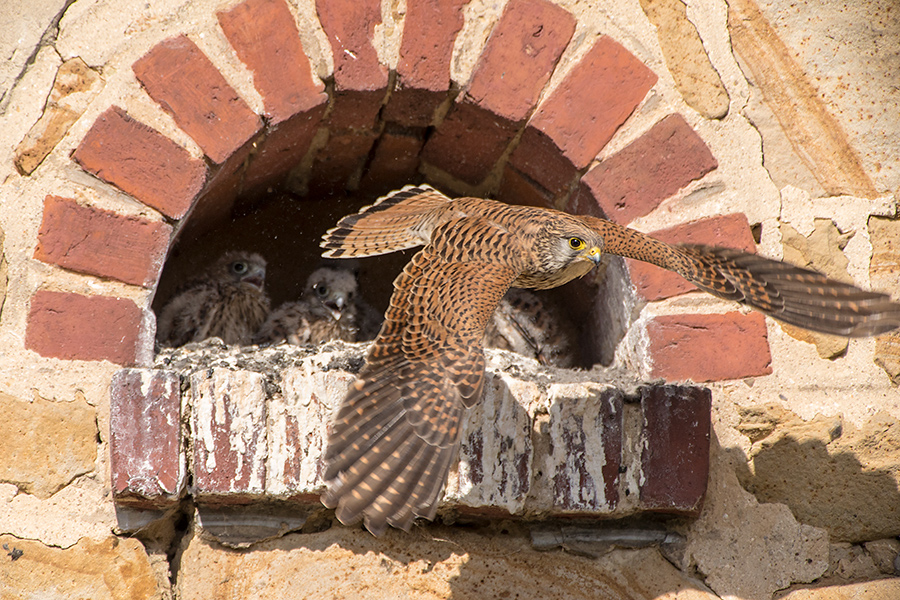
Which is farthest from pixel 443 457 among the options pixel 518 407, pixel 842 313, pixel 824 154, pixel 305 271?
pixel 305 271

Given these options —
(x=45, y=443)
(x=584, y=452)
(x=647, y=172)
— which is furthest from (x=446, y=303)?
(x=45, y=443)

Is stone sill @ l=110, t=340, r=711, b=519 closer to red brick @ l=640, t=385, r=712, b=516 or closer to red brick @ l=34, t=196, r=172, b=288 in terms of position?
red brick @ l=640, t=385, r=712, b=516

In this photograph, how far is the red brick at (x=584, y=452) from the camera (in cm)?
219

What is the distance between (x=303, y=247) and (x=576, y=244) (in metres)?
1.70

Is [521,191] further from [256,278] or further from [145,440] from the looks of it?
[145,440]

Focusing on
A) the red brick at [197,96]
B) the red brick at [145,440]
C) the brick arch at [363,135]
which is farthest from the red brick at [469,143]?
the red brick at [145,440]

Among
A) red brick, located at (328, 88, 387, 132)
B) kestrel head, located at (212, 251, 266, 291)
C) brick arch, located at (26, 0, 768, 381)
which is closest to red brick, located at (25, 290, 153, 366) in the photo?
brick arch, located at (26, 0, 768, 381)

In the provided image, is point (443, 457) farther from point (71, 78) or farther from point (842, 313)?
point (71, 78)

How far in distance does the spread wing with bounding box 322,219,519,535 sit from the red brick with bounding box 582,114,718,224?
431 millimetres

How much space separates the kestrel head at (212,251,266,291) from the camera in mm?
3434

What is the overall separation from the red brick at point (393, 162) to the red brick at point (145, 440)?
118cm

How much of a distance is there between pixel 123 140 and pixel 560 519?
4.96ft

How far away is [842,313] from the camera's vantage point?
7.40ft

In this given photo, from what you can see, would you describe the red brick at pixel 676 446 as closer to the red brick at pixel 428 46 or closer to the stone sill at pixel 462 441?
the stone sill at pixel 462 441
